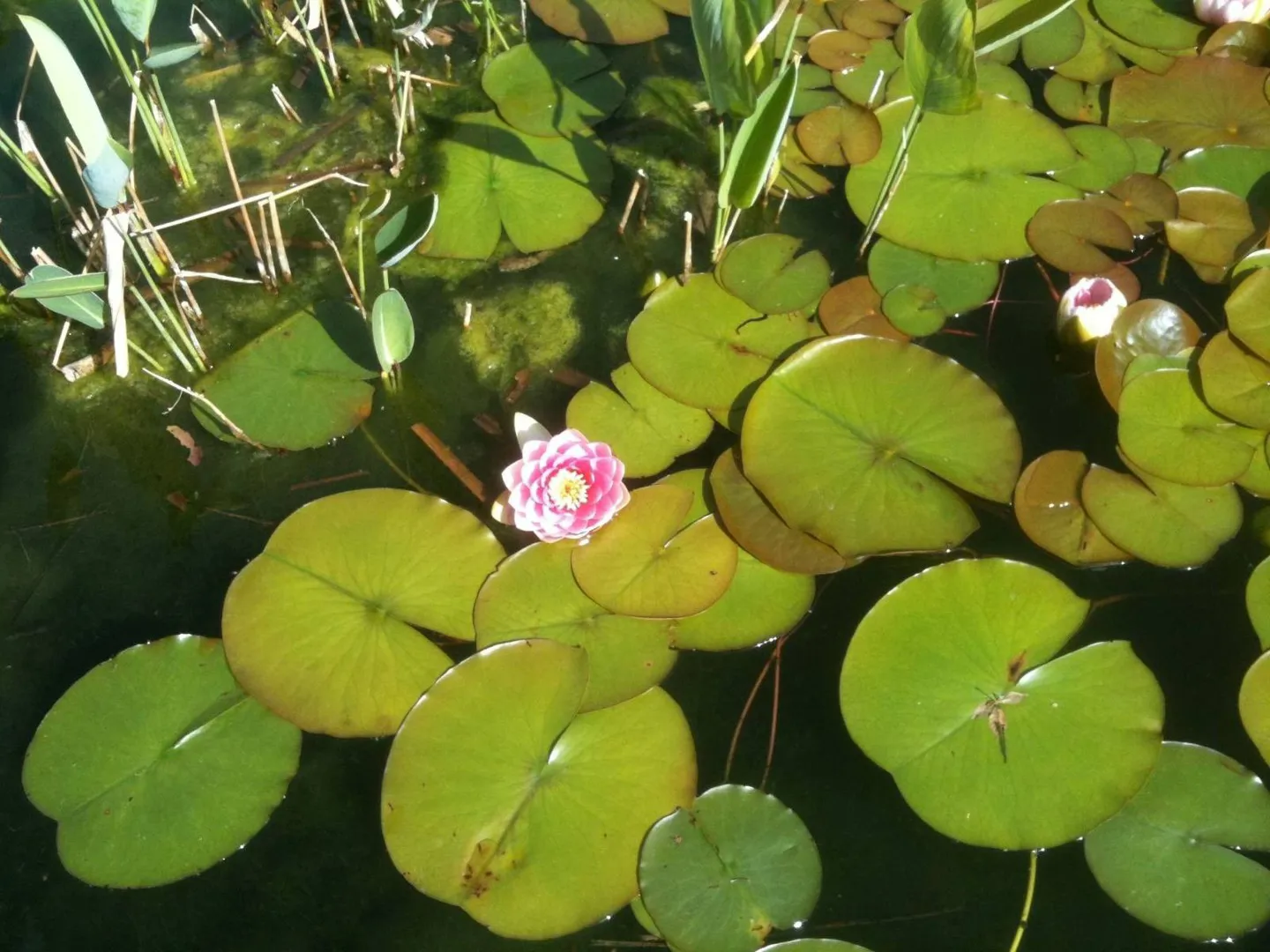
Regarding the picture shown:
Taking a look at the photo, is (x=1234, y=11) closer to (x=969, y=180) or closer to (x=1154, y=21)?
(x=1154, y=21)

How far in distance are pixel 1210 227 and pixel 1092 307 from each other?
0.50 meters

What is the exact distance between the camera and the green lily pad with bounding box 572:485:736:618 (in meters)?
1.76

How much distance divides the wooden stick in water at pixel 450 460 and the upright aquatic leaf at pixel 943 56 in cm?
118

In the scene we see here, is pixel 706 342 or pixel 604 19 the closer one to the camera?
pixel 706 342

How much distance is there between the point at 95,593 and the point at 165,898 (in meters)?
0.64

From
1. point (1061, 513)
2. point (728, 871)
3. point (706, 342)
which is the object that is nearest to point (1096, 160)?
point (1061, 513)

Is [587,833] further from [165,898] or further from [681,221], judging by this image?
[681,221]

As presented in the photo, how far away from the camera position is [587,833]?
1.58 metres

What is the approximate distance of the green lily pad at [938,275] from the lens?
2186mm

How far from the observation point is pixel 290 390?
6.79ft

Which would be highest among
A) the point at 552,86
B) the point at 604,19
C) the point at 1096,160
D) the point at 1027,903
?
the point at 604,19

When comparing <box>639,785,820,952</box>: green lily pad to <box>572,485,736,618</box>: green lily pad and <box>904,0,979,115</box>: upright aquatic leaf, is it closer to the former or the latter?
<box>572,485,736,618</box>: green lily pad

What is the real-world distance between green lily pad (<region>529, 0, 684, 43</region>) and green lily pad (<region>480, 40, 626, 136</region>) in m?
0.05

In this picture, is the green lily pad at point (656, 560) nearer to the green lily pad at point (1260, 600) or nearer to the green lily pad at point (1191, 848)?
the green lily pad at point (1191, 848)
